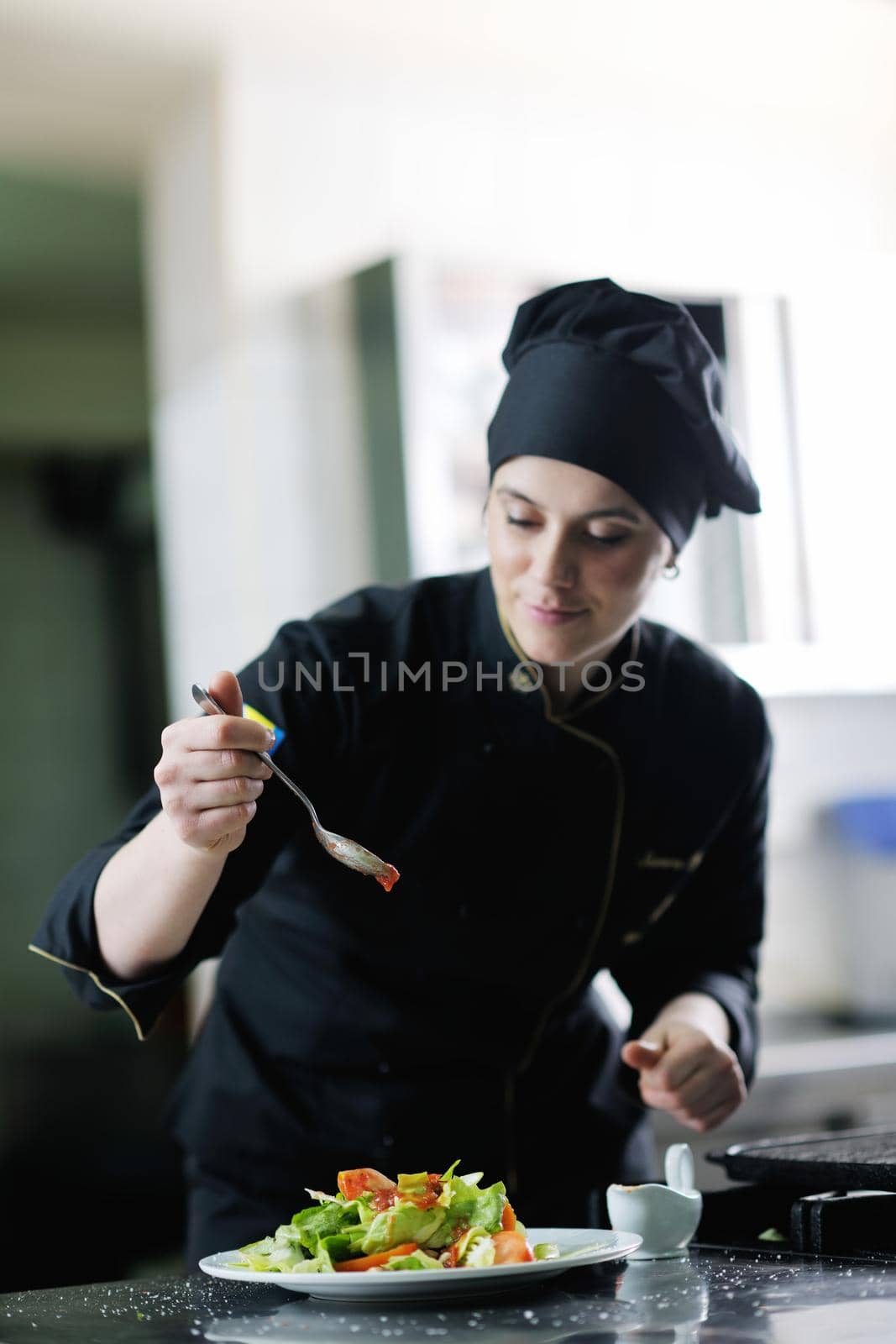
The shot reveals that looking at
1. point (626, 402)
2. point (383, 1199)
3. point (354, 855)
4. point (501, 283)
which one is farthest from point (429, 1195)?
point (501, 283)

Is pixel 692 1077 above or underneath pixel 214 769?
underneath

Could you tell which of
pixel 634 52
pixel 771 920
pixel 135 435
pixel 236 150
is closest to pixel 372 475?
pixel 236 150

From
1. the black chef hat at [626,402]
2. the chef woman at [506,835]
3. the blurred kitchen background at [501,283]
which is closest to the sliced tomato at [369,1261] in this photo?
the chef woman at [506,835]

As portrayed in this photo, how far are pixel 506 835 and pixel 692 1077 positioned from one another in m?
0.27

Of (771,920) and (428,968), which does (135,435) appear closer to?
(771,920)

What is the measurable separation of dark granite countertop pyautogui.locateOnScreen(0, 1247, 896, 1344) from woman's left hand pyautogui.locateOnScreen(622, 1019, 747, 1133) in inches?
9.2

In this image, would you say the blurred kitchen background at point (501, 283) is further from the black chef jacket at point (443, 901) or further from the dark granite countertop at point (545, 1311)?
the dark granite countertop at point (545, 1311)

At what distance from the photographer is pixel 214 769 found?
101 centimetres

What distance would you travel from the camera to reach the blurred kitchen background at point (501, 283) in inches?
91.3

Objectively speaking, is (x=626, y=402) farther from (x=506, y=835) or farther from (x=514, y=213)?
(x=514, y=213)

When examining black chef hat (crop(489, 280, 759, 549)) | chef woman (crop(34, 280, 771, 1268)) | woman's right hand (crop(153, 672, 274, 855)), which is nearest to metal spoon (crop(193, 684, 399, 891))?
woman's right hand (crop(153, 672, 274, 855))

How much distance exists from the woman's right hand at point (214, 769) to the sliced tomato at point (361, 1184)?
9.6 inches

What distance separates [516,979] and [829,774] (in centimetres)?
134

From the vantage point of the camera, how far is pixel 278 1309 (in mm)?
918
